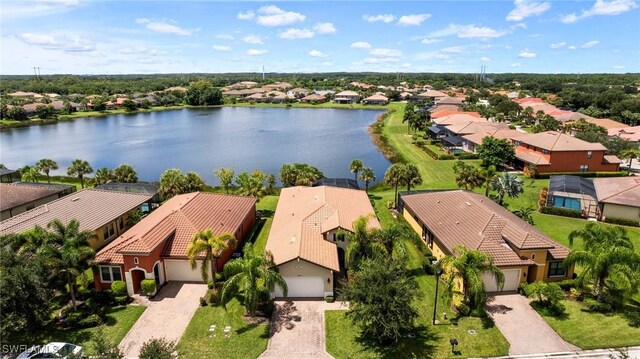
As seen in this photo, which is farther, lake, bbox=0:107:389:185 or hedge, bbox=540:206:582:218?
lake, bbox=0:107:389:185

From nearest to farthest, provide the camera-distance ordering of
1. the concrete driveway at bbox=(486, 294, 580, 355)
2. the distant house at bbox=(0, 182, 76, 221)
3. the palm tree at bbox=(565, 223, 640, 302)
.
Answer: the concrete driveway at bbox=(486, 294, 580, 355)
the palm tree at bbox=(565, 223, 640, 302)
the distant house at bbox=(0, 182, 76, 221)

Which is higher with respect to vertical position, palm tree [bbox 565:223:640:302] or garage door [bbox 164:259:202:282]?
palm tree [bbox 565:223:640:302]

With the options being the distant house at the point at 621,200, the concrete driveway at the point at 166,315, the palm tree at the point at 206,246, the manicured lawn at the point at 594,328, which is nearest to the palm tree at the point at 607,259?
the manicured lawn at the point at 594,328

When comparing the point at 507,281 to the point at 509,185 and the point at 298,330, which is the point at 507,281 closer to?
the point at 298,330

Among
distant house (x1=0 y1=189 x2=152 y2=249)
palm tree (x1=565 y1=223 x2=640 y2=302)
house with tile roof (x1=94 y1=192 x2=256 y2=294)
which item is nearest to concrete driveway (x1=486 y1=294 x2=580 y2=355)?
palm tree (x1=565 y1=223 x2=640 y2=302)

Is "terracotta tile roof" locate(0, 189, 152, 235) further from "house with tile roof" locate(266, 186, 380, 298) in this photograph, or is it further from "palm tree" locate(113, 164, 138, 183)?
"house with tile roof" locate(266, 186, 380, 298)

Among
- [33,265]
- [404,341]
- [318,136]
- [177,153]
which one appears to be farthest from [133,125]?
[404,341]

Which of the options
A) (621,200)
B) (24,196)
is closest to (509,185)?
(621,200)
